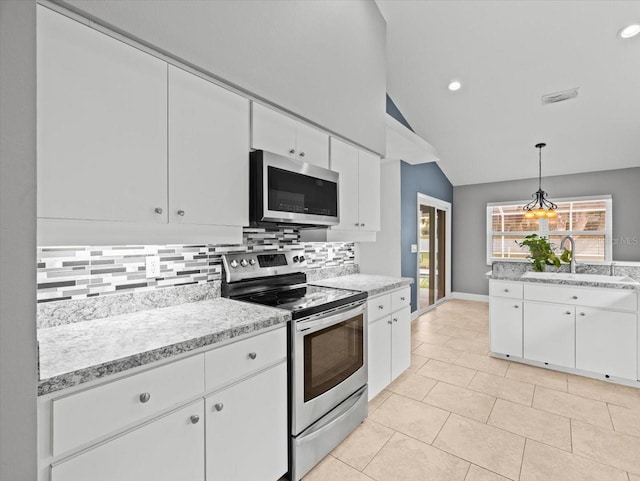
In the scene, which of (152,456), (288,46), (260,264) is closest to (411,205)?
(260,264)

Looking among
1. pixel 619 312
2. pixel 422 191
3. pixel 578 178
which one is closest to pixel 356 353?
pixel 619 312

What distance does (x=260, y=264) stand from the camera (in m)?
2.24

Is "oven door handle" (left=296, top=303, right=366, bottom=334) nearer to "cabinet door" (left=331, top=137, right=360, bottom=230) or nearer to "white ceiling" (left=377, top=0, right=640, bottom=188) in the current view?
"cabinet door" (left=331, top=137, right=360, bottom=230)

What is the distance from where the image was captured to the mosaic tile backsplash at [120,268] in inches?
54.7

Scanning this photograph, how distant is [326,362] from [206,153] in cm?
135

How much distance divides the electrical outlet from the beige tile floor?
141 centimetres

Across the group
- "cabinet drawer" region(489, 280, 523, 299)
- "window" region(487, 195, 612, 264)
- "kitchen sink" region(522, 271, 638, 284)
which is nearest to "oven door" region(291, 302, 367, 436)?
"cabinet drawer" region(489, 280, 523, 299)

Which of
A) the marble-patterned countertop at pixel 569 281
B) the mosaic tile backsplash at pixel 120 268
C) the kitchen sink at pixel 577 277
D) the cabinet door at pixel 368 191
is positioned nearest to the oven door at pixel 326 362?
the mosaic tile backsplash at pixel 120 268

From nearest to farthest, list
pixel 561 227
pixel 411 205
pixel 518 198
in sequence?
pixel 411 205, pixel 561 227, pixel 518 198

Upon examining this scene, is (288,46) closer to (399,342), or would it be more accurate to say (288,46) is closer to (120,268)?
(120,268)

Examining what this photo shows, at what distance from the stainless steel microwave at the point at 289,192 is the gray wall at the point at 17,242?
3.53 ft

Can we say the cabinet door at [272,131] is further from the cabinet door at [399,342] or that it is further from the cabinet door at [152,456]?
the cabinet door at [399,342]

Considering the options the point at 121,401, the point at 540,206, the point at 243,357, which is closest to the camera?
the point at 121,401

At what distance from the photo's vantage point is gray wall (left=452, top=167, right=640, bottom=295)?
502cm
